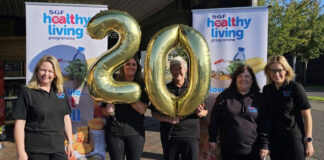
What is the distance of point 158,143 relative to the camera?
203 inches

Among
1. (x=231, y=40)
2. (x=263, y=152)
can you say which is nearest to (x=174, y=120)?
(x=263, y=152)

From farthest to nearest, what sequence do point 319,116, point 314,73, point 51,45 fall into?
point 314,73
point 319,116
point 51,45

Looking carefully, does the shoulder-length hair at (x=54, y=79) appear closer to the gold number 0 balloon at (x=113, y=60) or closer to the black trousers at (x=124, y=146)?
the gold number 0 balloon at (x=113, y=60)

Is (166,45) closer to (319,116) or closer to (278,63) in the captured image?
(278,63)

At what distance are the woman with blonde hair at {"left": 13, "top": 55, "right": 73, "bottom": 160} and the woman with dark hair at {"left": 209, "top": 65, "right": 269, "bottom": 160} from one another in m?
1.52

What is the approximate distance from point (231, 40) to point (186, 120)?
1331 mm

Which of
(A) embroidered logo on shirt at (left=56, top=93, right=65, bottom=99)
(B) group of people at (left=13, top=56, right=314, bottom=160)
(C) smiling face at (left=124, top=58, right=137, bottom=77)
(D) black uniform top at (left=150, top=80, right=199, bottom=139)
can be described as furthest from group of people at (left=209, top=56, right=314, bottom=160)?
(A) embroidered logo on shirt at (left=56, top=93, right=65, bottom=99)

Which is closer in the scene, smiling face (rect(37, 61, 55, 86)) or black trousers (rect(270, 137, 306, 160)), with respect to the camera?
smiling face (rect(37, 61, 55, 86))

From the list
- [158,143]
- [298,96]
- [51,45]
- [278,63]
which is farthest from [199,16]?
[158,143]

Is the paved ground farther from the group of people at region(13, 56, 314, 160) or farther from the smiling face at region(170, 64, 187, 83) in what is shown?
the smiling face at region(170, 64, 187, 83)

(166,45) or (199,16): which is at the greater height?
(199,16)

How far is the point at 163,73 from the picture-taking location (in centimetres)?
248

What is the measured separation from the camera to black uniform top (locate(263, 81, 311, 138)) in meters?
2.36

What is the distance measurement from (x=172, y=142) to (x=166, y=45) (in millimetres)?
964
